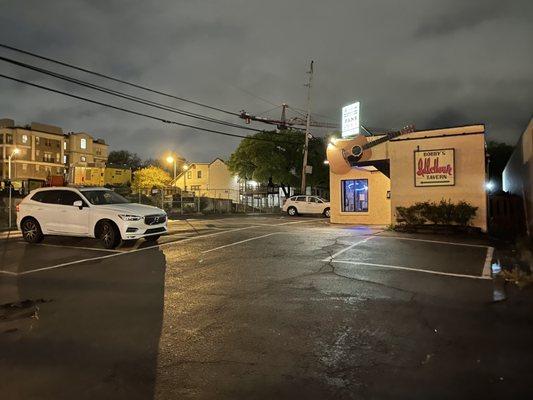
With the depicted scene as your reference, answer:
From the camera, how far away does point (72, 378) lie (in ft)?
14.8

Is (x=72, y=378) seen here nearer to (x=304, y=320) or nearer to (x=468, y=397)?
(x=304, y=320)

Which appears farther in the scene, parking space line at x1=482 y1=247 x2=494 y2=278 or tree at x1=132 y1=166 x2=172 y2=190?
tree at x1=132 y1=166 x2=172 y2=190

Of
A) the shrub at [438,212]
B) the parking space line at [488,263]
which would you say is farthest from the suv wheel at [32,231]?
the shrub at [438,212]

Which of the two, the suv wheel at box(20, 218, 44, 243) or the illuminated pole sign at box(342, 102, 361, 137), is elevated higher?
the illuminated pole sign at box(342, 102, 361, 137)

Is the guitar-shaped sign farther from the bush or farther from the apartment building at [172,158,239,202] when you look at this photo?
the apartment building at [172,158,239,202]

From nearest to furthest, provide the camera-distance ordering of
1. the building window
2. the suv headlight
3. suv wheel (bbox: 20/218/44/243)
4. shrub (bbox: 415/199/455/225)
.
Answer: the suv headlight < suv wheel (bbox: 20/218/44/243) < shrub (bbox: 415/199/455/225) < the building window

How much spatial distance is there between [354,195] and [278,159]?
25609 mm

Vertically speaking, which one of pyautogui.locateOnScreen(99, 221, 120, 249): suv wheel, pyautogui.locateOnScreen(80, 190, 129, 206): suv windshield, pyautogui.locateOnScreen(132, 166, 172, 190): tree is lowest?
pyautogui.locateOnScreen(99, 221, 120, 249): suv wheel

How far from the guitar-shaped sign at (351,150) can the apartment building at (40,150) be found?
57.5 m

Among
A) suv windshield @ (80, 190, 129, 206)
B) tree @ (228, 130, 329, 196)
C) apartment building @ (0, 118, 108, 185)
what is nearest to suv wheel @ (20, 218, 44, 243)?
suv windshield @ (80, 190, 129, 206)

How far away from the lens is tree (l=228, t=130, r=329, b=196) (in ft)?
159

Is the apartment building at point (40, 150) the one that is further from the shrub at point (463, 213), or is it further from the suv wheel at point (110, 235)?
the shrub at point (463, 213)

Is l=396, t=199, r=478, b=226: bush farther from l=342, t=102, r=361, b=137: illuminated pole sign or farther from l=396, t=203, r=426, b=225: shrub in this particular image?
l=342, t=102, r=361, b=137: illuminated pole sign

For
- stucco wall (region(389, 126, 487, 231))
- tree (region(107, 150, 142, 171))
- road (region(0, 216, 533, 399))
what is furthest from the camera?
tree (region(107, 150, 142, 171))
